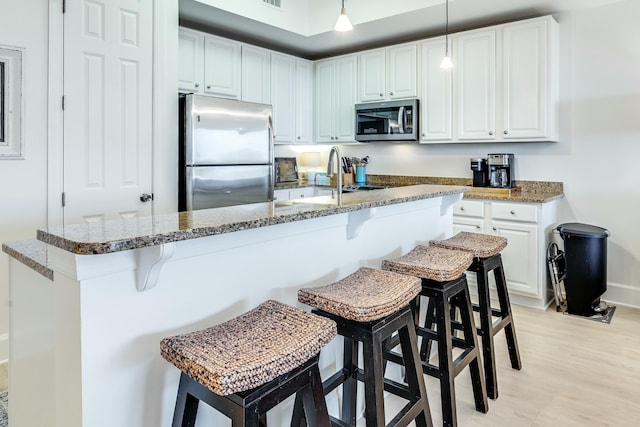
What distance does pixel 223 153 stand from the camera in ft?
11.6

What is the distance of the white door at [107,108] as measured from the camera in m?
2.73

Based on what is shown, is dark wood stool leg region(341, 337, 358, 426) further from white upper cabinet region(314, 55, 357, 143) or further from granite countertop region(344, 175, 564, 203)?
white upper cabinet region(314, 55, 357, 143)

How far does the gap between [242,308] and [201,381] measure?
524mm

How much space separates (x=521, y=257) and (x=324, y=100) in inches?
107

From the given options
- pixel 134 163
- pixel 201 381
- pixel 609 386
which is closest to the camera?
pixel 201 381

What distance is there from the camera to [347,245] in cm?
201

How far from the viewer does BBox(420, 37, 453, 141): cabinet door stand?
13.3 feet

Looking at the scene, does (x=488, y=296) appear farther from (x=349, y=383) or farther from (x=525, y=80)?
(x=525, y=80)

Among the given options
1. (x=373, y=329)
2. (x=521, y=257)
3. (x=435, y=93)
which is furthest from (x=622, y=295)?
(x=373, y=329)

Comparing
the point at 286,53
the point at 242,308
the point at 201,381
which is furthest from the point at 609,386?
the point at 286,53

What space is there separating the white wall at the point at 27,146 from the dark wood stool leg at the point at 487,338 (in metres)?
2.57

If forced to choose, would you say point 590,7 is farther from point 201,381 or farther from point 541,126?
point 201,381

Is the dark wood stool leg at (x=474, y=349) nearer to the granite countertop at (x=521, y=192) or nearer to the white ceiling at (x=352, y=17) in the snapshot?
the granite countertop at (x=521, y=192)

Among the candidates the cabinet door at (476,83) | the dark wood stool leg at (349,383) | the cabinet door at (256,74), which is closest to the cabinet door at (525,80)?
the cabinet door at (476,83)
